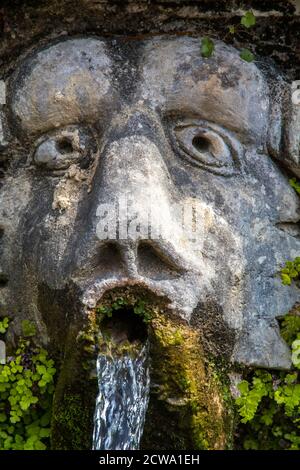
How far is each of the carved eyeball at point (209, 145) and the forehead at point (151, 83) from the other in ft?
0.12

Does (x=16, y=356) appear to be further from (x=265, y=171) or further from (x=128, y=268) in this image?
(x=265, y=171)

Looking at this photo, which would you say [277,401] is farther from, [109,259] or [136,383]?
[109,259]

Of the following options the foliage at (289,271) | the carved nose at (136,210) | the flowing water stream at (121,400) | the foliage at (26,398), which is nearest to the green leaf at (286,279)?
the foliage at (289,271)

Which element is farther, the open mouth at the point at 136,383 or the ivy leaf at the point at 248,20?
the ivy leaf at the point at 248,20

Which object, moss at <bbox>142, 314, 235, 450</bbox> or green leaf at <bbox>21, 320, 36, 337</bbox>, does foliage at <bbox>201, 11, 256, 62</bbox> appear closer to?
moss at <bbox>142, 314, 235, 450</bbox>

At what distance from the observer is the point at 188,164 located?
3.27 metres

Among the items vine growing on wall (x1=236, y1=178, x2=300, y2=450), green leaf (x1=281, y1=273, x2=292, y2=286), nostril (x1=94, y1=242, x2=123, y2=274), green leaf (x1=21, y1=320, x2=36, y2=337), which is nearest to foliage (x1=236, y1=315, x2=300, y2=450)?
vine growing on wall (x1=236, y1=178, x2=300, y2=450)

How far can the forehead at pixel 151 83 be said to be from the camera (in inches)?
127

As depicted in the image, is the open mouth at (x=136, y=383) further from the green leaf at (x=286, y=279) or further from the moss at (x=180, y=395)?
the green leaf at (x=286, y=279)

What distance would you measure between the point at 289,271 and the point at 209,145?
1.56ft

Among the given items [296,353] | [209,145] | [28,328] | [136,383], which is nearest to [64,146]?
[209,145]

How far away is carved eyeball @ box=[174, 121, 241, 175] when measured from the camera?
3.25m

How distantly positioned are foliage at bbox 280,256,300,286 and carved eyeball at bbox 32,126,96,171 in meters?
0.71

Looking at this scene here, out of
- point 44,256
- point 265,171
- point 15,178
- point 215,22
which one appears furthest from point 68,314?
point 215,22
